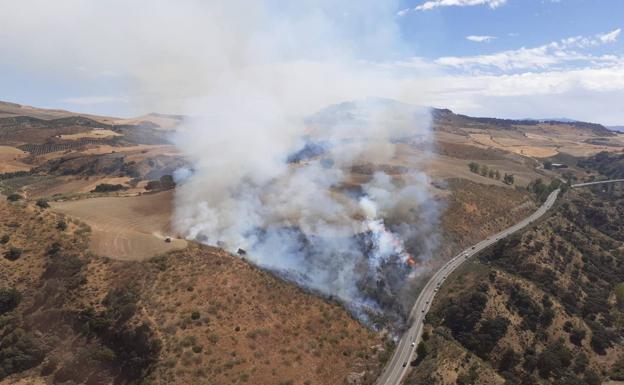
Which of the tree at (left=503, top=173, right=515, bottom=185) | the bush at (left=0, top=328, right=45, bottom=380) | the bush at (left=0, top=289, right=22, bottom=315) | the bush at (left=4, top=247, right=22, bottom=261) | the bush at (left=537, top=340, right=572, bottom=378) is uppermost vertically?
the tree at (left=503, top=173, right=515, bottom=185)

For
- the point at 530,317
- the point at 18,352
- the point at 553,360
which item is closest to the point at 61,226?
the point at 18,352

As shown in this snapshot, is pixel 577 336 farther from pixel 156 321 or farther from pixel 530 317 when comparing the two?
pixel 156 321

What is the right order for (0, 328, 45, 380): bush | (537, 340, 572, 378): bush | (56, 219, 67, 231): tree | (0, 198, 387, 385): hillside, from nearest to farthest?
(0, 328, 45, 380): bush < (0, 198, 387, 385): hillside < (537, 340, 572, 378): bush < (56, 219, 67, 231): tree

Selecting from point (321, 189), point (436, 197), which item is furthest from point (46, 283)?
point (436, 197)

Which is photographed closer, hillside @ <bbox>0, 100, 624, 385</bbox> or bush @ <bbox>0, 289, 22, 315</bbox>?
hillside @ <bbox>0, 100, 624, 385</bbox>

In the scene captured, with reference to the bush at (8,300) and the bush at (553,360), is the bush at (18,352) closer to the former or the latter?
→ the bush at (8,300)

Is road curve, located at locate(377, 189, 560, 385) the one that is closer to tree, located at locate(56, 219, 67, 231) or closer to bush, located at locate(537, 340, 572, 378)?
bush, located at locate(537, 340, 572, 378)

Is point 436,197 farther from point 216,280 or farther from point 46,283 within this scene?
point 46,283

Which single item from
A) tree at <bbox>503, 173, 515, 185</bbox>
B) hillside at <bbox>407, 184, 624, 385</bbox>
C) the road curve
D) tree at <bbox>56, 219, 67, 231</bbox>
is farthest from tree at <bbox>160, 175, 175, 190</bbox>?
tree at <bbox>503, 173, 515, 185</bbox>
